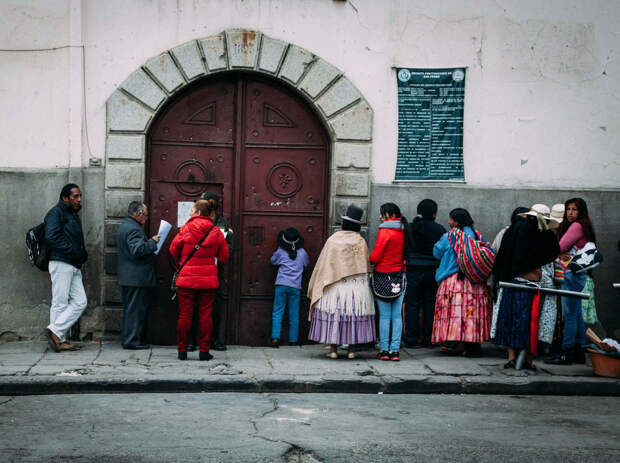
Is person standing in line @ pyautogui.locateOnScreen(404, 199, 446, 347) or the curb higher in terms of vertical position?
person standing in line @ pyautogui.locateOnScreen(404, 199, 446, 347)

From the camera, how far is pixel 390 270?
9.05 metres

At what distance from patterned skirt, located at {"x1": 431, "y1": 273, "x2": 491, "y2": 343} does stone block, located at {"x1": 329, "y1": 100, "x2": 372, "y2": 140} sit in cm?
207

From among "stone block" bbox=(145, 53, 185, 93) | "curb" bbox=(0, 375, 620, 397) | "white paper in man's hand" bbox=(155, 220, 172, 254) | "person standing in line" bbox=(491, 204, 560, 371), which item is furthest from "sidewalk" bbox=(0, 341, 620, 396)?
"stone block" bbox=(145, 53, 185, 93)

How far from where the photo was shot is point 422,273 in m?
10.0

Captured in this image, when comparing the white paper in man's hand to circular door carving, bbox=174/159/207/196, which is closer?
the white paper in man's hand

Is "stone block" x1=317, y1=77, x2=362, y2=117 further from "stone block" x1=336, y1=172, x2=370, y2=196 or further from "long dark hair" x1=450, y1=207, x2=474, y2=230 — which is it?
"long dark hair" x1=450, y1=207, x2=474, y2=230

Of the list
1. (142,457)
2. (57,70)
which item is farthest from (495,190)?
(142,457)

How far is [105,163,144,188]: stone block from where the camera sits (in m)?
9.84

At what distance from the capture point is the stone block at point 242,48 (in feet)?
32.6

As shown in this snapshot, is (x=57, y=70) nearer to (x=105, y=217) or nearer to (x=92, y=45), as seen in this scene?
(x=92, y=45)

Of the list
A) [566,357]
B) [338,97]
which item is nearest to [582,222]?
[566,357]

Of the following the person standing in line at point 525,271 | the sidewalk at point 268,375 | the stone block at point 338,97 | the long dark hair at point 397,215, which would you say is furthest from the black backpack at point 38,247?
the person standing in line at point 525,271

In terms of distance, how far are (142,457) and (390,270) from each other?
4.25m

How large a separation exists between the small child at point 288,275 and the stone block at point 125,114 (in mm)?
2085
